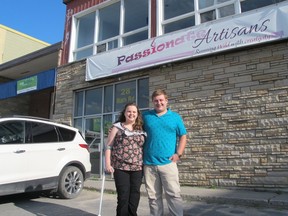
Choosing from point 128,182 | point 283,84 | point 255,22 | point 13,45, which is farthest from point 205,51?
A: point 13,45

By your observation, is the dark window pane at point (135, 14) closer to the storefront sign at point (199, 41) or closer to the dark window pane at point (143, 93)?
the storefront sign at point (199, 41)

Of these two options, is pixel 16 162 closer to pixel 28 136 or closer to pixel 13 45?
pixel 28 136

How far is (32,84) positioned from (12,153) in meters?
8.27

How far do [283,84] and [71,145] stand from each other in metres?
4.88

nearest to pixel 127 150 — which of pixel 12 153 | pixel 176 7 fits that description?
pixel 12 153

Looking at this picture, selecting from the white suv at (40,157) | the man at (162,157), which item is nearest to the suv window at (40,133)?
the white suv at (40,157)

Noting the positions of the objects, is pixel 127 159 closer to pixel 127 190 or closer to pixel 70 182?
pixel 127 190

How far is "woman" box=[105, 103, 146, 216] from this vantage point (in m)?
4.26

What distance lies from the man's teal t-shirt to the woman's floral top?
83mm

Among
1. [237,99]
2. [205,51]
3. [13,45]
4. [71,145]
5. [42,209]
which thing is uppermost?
[13,45]

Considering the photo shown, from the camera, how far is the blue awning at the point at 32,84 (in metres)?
13.0

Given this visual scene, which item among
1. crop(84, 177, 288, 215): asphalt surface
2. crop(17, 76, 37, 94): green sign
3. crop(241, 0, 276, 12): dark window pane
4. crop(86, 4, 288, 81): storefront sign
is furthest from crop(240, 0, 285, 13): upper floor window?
crop(17, 76, 37, 94): green sign

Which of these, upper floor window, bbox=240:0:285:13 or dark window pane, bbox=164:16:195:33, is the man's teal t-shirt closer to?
upper floor window, bbox=240:0:285:13

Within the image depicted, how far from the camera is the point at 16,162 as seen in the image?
6.20 metres
